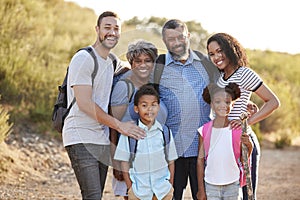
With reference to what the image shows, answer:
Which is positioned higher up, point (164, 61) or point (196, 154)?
point (164, 61)

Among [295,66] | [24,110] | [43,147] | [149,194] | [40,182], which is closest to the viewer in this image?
[149,194]

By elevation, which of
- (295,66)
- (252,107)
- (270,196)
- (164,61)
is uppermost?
(295,66)

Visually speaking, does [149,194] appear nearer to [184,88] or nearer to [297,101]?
[184,88]

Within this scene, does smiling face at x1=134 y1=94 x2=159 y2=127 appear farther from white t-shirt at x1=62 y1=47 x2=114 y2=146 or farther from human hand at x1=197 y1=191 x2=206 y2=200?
human hand at x1=197 y1=191 x2=206 y2=200

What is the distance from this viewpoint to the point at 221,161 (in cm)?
520

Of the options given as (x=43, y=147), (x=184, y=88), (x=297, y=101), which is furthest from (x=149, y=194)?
(x=297, y=101)

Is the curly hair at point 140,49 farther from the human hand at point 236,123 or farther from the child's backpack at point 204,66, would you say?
the human hand at point 236,123

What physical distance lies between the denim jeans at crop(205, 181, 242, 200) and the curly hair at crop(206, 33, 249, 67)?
104 centimetres

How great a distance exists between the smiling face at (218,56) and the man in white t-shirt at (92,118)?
0.84m

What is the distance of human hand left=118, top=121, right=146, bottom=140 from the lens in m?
4.97

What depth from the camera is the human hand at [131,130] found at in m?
4.97

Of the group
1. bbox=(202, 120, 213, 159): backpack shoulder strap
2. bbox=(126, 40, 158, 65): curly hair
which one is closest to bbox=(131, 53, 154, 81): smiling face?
bbox=(126, 40, 158, 65): curly hair

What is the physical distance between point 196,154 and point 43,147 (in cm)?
669

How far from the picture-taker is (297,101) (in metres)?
22.0
